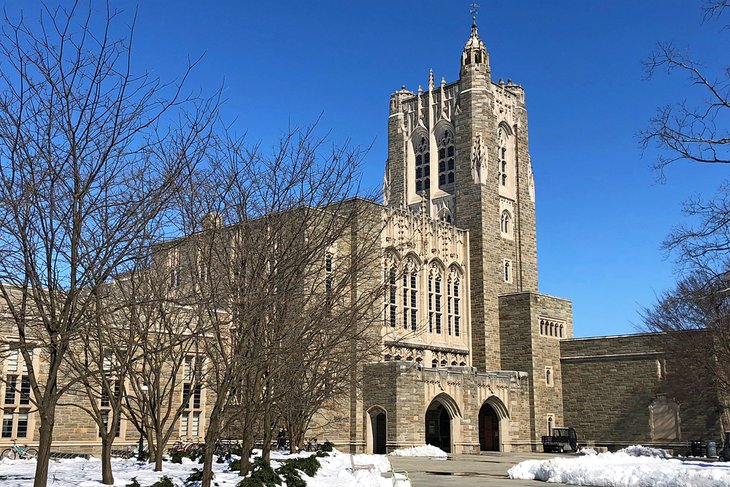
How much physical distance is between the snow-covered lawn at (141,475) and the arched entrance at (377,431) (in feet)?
48.9

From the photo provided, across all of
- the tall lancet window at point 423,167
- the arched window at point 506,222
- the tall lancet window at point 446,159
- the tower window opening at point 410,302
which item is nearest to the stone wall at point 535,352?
the arched window at point 506,222

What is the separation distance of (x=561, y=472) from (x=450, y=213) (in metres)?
28.8

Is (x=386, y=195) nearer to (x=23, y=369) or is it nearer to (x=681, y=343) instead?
(x=681, y=343)

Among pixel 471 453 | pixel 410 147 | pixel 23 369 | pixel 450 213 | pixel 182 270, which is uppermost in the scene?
pixel 410 147

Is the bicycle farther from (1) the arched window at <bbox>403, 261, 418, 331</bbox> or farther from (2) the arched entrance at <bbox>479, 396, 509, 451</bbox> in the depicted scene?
(2) the arched entrance at <bbox>479, 396, 509, 451</bbox>

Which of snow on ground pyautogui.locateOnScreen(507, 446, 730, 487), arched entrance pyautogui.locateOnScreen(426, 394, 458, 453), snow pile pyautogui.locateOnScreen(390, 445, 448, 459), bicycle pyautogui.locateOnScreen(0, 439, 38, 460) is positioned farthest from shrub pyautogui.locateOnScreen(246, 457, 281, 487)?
arched entrance pyautogui.locateOnScreen(426, 394, 458, 453)

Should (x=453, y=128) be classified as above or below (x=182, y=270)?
above

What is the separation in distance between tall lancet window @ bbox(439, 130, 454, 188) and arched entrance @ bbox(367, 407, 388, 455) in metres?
18.5

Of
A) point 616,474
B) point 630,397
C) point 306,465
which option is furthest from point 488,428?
point 306,465

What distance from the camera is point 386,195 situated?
53031 mm

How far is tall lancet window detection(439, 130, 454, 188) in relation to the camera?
49.7 meters

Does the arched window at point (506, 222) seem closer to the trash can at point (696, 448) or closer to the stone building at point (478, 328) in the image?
the stone building at point (478, 328)

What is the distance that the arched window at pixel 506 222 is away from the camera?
1943 inches

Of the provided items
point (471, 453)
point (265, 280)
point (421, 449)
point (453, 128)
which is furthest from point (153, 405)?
point (453, 128)
